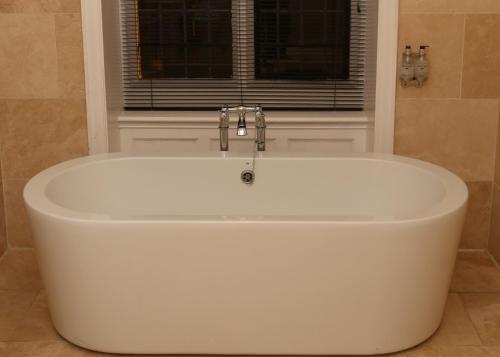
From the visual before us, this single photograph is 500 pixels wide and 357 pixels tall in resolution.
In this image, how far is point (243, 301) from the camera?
7.22 ft

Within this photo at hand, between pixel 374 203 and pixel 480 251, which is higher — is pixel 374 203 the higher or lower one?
the higher one

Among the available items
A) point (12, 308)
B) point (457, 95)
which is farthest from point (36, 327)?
point (457, 95)

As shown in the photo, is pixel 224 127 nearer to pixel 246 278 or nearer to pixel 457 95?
pixel 246 278

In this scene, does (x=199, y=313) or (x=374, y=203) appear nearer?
(x=199, y=313)

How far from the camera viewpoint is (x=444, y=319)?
Result: 2.55 metres

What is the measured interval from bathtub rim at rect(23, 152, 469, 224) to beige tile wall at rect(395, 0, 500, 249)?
0.93 ft

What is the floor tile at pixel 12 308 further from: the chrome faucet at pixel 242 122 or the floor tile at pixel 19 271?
the chrome faucet at pixel 242 122

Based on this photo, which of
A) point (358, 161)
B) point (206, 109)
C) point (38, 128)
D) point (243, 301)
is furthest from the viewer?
point (206, 109)

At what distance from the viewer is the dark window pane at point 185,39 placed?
11.3ft

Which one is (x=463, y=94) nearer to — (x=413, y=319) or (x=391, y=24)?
(x=391, y=24)

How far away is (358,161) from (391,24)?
62 centimetres

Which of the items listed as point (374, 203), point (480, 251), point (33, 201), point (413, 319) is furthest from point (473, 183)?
point (33, 201)

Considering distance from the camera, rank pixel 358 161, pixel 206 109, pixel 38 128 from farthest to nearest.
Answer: pixel 206 109 < pixel 38 128 < pixel 358 161

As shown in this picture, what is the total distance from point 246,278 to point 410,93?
4.42 ft
